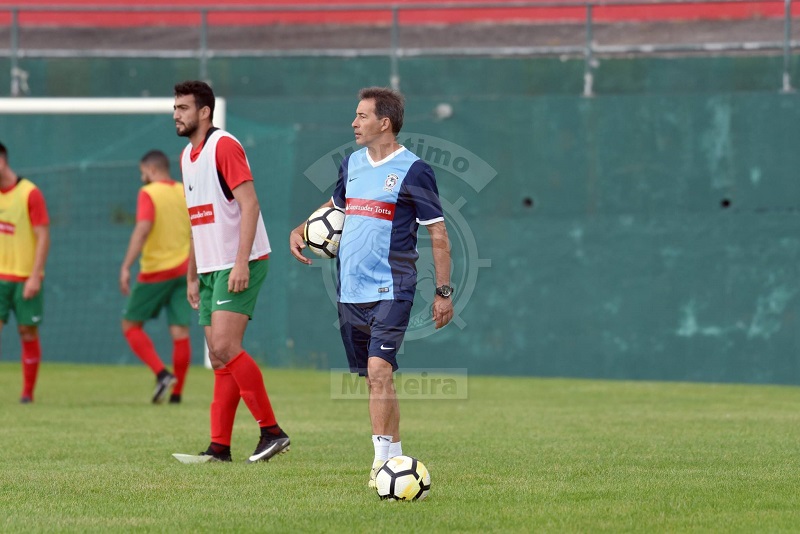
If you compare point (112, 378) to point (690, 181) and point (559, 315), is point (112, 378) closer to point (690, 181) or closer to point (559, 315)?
point (559, 315)

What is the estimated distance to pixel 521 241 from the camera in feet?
51.5

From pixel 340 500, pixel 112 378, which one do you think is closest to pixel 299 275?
pixel 112 378

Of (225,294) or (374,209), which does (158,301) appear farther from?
(374,209)

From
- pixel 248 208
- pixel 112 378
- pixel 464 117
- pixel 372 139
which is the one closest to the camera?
pixel 372 139

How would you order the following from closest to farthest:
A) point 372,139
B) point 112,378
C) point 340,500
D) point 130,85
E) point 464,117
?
1. point 340,500
2. point 372,139
3. point 112,378
4. point 464,117
5. point 130,85

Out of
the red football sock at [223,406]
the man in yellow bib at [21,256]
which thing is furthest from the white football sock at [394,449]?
the man in yellow bib at [21,256]

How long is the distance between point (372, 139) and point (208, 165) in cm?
132

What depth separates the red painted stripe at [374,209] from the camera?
6.50 metres

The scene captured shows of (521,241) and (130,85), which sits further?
(130,85)

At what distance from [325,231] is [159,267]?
5.57 metres

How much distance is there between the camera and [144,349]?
38.9 feet

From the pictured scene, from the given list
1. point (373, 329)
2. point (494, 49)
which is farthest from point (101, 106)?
point (373, 329)

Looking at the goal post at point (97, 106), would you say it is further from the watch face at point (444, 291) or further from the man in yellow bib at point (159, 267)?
the watch face at point (444, 291)

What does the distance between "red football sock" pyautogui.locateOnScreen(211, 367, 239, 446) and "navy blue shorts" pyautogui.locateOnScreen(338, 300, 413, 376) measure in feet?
3.55
